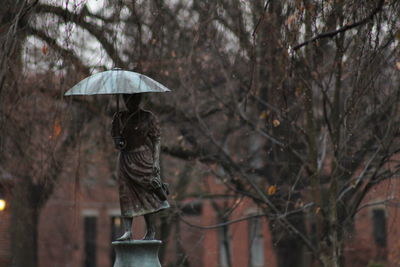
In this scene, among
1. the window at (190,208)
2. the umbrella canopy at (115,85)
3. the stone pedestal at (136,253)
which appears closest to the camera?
the umbrella canopy at (115,85)

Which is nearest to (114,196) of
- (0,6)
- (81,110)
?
(81,110)

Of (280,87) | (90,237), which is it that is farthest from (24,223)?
(90,237)

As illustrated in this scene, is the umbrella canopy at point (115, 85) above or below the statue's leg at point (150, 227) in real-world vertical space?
above

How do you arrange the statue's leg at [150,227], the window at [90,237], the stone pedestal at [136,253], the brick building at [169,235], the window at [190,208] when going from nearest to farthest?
the stone pedestal at [136,253], the statue's leg at [150,227], the window at [190,208], the brick building at [169,235], the window at [90,237]

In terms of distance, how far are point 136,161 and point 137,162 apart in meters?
0.02

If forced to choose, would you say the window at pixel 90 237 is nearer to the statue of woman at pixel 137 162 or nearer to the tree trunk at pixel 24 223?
the tree trunk at pixel 24 223

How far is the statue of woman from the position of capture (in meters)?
11.3

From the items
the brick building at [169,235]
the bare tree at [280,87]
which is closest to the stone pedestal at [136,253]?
the bare tree at [280,87]

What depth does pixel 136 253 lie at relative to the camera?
11164 millimetres

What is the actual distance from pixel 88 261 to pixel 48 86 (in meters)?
33.7

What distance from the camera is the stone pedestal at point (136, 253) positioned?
1112cm

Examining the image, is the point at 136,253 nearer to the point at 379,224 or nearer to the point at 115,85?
the point at 115,85

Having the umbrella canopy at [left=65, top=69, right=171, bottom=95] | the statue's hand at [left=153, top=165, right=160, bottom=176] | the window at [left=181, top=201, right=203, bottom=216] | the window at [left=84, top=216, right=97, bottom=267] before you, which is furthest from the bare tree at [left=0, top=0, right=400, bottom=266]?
the window at [left=84, top=216, right=97, bottom=267]

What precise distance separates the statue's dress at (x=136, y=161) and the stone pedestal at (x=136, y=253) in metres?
0.34
